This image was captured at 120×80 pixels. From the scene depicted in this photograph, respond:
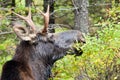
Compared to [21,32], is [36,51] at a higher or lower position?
lower

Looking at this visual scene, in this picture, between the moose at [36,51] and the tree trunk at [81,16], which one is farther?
the tree trunk at [81,16]

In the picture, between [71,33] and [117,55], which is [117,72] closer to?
[117,55]

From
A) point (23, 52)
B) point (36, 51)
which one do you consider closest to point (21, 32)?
point (23, 52)

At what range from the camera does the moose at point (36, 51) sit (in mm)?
7080

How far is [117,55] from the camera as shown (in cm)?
721

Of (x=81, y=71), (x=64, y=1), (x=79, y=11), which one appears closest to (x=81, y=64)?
(x=81, y=71)

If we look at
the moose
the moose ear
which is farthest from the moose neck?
the moose ear

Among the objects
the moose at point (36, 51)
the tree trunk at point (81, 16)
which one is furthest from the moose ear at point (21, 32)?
the tree trunk at point (81, 16)

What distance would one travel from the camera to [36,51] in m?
7.64

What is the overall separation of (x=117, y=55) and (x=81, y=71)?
2.46 ft

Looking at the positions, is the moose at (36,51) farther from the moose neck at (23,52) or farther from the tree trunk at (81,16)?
the tree trunk at (81,16)

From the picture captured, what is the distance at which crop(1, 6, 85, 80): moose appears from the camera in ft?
23.2

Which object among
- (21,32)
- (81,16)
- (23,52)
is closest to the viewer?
(21,32)

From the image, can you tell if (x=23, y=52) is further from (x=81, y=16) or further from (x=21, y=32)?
(x=81, y=16)
